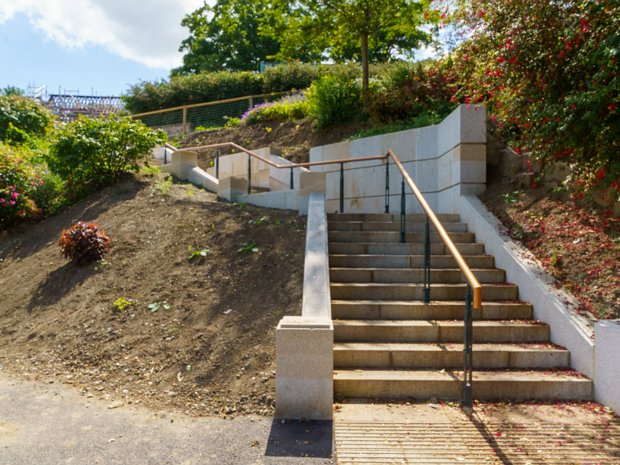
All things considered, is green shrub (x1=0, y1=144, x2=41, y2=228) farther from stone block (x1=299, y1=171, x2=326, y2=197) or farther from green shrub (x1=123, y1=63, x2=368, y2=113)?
green shrub (x1=123, y1=63, x2=368, y2=113)

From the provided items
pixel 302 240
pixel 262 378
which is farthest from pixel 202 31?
pixel 262 378

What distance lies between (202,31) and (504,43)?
33591 millimetres

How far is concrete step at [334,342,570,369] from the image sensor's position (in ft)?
15.8

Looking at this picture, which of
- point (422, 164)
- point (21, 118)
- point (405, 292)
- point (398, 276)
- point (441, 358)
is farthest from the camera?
point (21, 118)

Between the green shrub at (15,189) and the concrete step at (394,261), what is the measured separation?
6660 mm

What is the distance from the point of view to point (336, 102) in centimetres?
1228

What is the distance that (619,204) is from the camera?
5.65 metres

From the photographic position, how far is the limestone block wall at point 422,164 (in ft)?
24.9

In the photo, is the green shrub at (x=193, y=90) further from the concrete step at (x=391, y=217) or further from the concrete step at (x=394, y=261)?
the concrete step at (x=394, y=261)

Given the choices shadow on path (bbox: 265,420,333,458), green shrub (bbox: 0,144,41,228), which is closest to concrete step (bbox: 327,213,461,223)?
shadow on path (bbox: 265,420,333,458)

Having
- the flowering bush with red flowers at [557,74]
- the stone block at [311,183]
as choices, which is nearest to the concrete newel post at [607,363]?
the flowering bush with red flowers at [557,74]

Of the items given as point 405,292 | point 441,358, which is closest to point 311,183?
point 405,292

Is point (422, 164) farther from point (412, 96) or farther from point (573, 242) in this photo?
point (573, 242)

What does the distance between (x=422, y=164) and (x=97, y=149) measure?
6.29m
